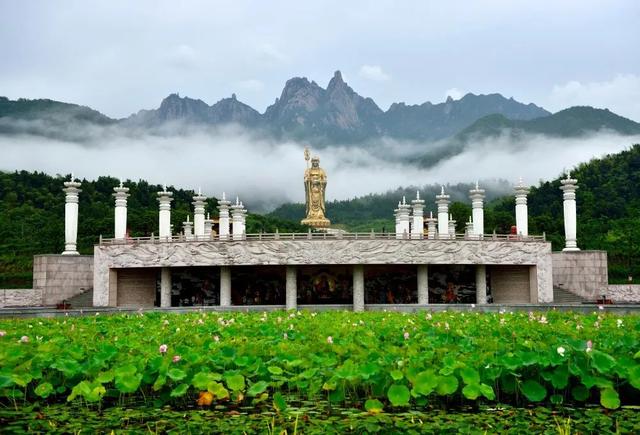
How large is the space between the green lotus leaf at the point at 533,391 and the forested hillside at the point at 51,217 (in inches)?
1610

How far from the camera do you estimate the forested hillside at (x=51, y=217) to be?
4941cm

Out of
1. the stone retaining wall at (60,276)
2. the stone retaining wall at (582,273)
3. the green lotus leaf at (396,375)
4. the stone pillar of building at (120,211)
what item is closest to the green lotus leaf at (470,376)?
the green lotus leaf at (396,375)

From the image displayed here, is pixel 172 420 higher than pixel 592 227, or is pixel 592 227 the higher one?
pixel 592 227

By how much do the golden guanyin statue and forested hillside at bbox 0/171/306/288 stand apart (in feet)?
23.8

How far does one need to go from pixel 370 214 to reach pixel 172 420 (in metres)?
113

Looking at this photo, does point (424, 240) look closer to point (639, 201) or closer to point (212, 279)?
point (212, 279)

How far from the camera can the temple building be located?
30.5 metres

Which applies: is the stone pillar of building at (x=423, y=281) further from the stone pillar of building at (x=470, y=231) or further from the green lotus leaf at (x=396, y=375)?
the green lotus leaf at (x=396, y=375)

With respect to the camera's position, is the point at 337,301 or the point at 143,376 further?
the point at 337,301

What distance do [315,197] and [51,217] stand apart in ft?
90.7

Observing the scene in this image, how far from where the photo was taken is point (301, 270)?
33.5 metres

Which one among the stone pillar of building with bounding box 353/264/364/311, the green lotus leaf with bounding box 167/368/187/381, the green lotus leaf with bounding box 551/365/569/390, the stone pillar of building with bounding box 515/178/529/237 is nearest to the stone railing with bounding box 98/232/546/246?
the stone pillar of building with bounding box 353/264/364/311

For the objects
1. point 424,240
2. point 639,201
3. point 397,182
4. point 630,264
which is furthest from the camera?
point 397,182

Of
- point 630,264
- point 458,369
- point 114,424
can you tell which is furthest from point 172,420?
point 630,264
